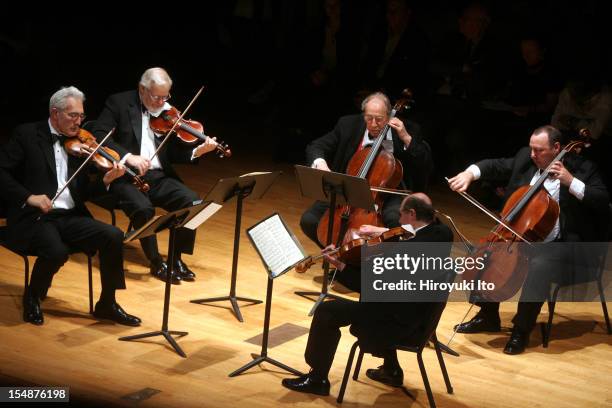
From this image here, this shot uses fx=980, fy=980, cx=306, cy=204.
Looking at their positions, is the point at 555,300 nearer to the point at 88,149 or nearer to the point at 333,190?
the point at 333,190

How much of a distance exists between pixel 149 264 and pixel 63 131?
1221mm

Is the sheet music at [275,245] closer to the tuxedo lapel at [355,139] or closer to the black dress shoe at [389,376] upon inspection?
the black dress shoe at [389,376]

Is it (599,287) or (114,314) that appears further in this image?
(599,287)

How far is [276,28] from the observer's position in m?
9.81

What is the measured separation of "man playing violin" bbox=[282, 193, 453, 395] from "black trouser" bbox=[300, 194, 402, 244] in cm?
115

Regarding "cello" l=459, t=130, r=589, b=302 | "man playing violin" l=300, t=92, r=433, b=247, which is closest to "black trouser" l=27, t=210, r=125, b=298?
"man playing violin" l=300, t=92, r=433, b=247

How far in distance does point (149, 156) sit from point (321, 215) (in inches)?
44.9

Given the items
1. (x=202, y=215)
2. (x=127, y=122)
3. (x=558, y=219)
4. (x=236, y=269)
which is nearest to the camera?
(x=202, y=215)

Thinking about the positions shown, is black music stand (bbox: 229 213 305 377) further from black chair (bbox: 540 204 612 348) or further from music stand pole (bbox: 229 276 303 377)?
black chair (bbox: 540 204 612 348)

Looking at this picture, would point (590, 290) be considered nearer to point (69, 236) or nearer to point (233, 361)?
point (233, 361)

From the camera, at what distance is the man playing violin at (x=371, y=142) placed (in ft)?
19.1

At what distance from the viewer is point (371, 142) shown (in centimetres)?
597

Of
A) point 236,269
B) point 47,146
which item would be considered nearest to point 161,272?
point 236,269

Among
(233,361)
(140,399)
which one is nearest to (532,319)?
(233,361)
